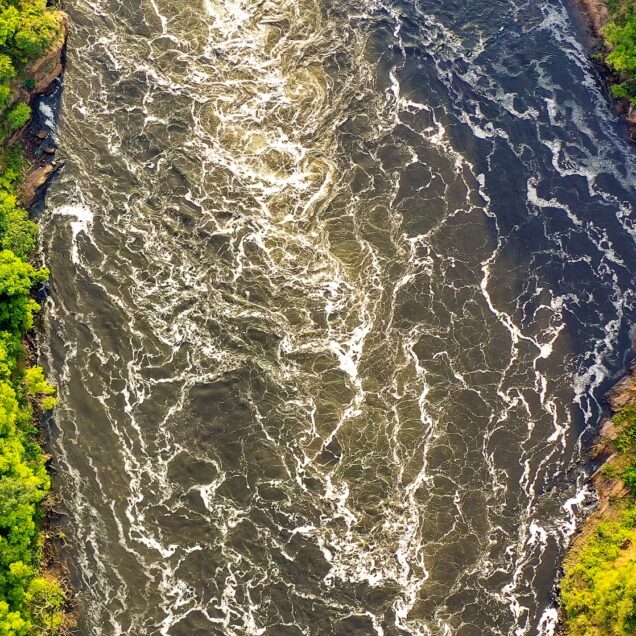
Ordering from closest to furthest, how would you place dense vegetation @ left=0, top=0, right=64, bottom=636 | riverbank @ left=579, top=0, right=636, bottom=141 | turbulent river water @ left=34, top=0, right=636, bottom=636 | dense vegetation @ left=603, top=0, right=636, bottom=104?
1. dense vegetation @ left=0, top=0, right=64, bottom=636
2. turbulent river water @ left=34, top=0, right=636, bottom=636
3. dense vegetation @ left=603, top=0, right=636, bottom=104
4. riverbank @ left=579, top=0, right=636, bottom=141

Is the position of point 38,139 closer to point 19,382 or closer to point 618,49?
point 19,382

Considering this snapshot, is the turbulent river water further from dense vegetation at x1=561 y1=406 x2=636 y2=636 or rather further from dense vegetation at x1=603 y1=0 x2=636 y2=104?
dense vegetation at x1=603 y1=0 x2=636 y2=104

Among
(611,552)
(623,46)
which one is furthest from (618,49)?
(611,552)

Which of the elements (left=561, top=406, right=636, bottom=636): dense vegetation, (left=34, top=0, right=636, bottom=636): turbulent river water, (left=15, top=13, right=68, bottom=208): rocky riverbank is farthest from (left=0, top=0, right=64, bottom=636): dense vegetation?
(left=561, top=406, right=636, bottom=636): dense vegetation

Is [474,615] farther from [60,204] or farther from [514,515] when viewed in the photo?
[60,204]

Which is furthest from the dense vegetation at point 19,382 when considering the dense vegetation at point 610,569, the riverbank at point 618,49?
the riverbank at point 618,49

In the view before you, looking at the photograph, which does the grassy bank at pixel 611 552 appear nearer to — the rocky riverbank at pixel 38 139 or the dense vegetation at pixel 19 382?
the dense vegetation at pixel 19 382
